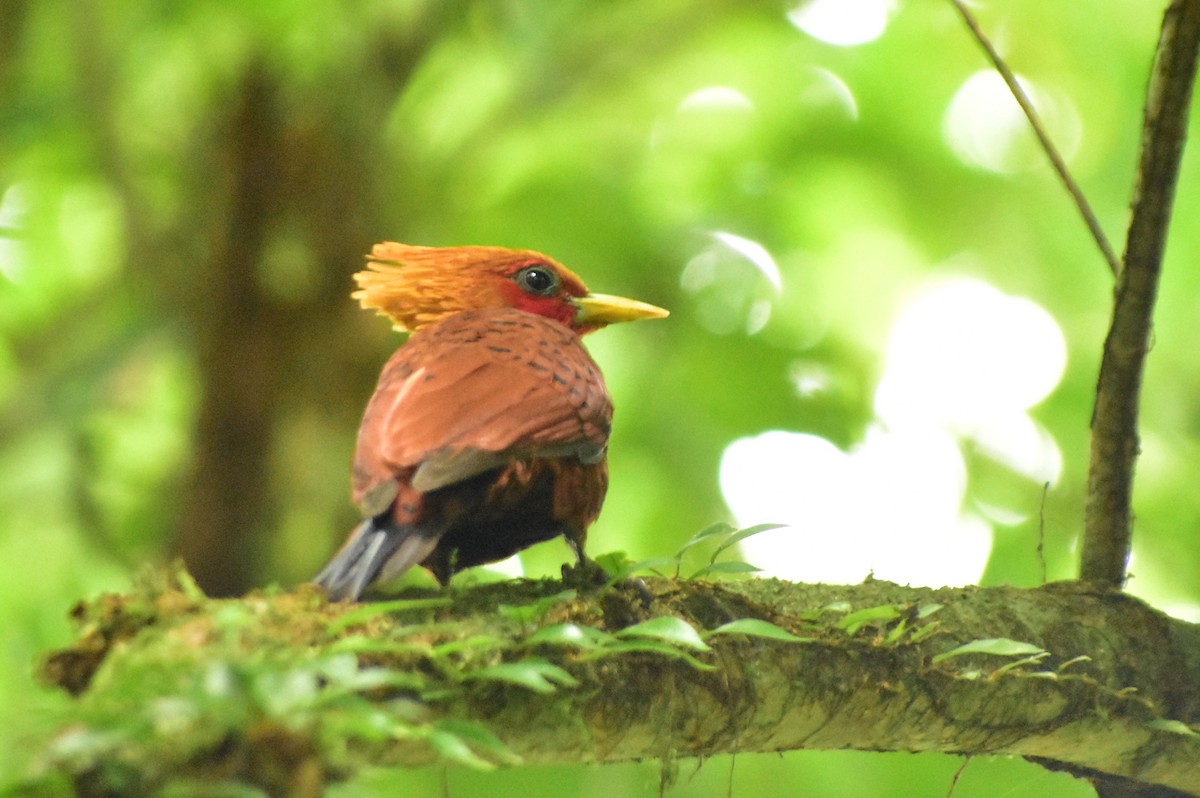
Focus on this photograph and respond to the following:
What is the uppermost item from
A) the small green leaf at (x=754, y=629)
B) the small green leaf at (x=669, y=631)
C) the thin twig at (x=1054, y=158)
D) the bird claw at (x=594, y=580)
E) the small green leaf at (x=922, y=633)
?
the thin twig at (x=1054, y=158)

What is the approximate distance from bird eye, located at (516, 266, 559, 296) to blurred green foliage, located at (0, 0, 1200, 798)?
0.93 m

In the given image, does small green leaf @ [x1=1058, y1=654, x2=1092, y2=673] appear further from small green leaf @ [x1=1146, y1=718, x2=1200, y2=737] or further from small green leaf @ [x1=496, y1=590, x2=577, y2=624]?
small green leaf @ [x1=496, y1=590, x2=577, y2=624]

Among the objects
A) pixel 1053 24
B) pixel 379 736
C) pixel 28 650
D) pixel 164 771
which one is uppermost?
pixel 1053 24

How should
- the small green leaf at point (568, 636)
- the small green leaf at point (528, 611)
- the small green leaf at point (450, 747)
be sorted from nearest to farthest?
1. the small green leaf at point (450, 747)
2. the small green leaf at point (568, 636)
3. the small green leaf at point (528, 611)

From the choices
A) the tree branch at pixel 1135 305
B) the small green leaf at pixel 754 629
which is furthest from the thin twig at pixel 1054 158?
the small green leaf at pixel 754 629

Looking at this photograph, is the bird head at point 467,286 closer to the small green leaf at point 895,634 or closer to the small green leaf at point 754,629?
the small green leaf at point 895,634

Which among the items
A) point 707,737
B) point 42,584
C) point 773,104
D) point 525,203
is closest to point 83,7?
point 525,203

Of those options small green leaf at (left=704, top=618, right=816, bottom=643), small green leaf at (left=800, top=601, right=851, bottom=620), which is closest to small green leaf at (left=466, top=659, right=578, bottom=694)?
small green leaf at (left=704, top=618, right=816, bottom=643)

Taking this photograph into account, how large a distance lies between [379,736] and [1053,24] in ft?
14.4

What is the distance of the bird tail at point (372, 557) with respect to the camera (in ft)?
7.09

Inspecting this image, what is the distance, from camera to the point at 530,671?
1.70m

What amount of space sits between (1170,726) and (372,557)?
1.43m

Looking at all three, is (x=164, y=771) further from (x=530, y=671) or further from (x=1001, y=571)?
(x=1001, y=571)

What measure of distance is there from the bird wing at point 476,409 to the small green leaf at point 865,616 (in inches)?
24.1
